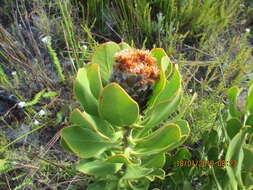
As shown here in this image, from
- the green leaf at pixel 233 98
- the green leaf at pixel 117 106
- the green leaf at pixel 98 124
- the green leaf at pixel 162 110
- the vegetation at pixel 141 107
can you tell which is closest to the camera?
the green leaf at pixel 117 106

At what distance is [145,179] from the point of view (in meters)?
1.60

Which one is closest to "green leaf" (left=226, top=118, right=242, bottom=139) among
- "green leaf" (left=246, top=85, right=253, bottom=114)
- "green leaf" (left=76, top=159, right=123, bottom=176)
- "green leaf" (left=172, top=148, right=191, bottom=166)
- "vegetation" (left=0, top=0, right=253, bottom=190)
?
"vegetation" (left=0, top=0, right=253, bottom=190)

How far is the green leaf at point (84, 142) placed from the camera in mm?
1233

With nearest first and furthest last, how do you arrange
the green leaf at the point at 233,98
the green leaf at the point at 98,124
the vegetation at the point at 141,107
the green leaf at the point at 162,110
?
1. the green leaf at the point at 98,124
2. the green leaf at the point at 162,110
3. the green leaf at the point at 233,98
4. the vegetation at the point at 141,107

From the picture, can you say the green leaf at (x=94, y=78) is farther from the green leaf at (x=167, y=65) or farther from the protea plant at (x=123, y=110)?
the green leaf at (x=167, y=65)

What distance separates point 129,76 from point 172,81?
0.23 metres

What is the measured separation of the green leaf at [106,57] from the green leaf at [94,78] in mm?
95

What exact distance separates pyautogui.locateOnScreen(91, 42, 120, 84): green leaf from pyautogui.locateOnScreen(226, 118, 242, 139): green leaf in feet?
1.98

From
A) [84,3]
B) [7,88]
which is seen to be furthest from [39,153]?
[84,3]

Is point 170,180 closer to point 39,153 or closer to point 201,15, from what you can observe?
point 39,153

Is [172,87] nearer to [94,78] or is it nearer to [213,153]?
[94,78]

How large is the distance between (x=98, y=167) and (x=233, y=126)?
25.4 inches

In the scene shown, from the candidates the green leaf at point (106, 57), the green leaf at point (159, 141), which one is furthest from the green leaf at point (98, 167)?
the green leaf at point (106, 57)

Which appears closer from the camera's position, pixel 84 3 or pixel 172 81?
pixel 172 81
